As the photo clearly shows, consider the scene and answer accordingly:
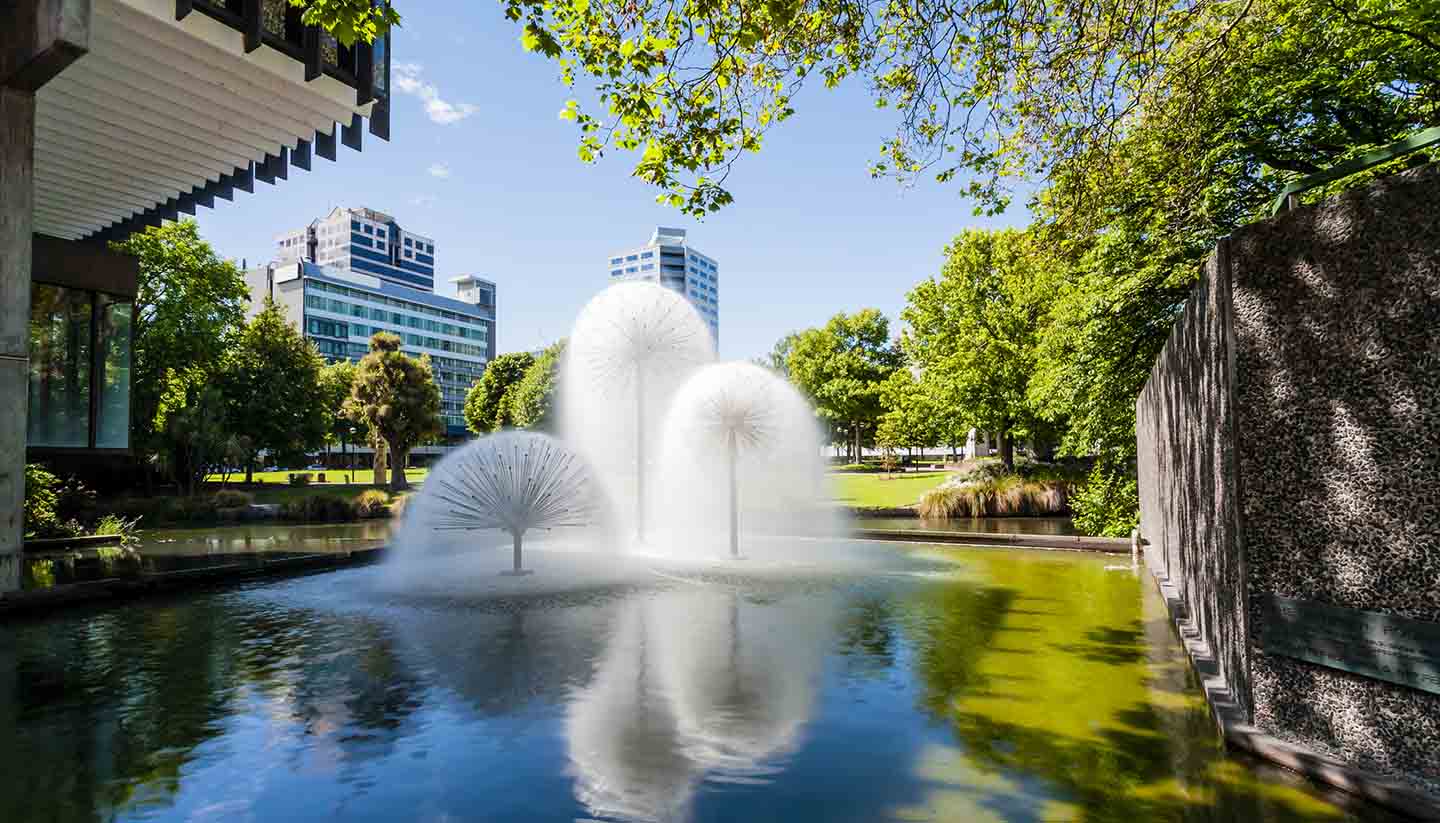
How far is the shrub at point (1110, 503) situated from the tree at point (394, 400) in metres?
37.5

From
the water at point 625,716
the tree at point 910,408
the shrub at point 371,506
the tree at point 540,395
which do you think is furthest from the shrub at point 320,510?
the tree at point 910,408

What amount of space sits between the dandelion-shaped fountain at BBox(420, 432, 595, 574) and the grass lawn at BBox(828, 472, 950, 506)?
59.6ft

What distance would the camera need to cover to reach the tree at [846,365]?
61156mm

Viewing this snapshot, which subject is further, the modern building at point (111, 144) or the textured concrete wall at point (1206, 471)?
the modern building at point (111, 144)

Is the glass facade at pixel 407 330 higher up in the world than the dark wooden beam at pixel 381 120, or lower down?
higher up

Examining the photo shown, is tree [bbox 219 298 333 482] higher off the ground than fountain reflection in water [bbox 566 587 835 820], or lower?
higher

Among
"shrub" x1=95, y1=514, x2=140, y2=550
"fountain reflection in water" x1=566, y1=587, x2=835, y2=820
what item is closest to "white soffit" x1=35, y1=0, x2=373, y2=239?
"shrub" x1=95, y1=514, x2=140, y2=550

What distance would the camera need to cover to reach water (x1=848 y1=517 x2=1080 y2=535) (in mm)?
26312

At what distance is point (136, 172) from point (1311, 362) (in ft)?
82.1

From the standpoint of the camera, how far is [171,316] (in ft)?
129

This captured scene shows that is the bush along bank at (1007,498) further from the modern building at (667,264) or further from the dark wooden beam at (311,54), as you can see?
the modern building at (667,264)

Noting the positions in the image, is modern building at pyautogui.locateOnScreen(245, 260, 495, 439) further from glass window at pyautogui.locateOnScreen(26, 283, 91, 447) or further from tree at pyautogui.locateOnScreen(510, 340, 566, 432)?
glass window at pyautogui.locateOnScreen(26, 283, 91, 447)

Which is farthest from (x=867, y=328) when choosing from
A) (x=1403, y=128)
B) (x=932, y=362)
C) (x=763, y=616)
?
(x=763, y=616)

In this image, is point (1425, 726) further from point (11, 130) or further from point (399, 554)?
point (11, 130)
